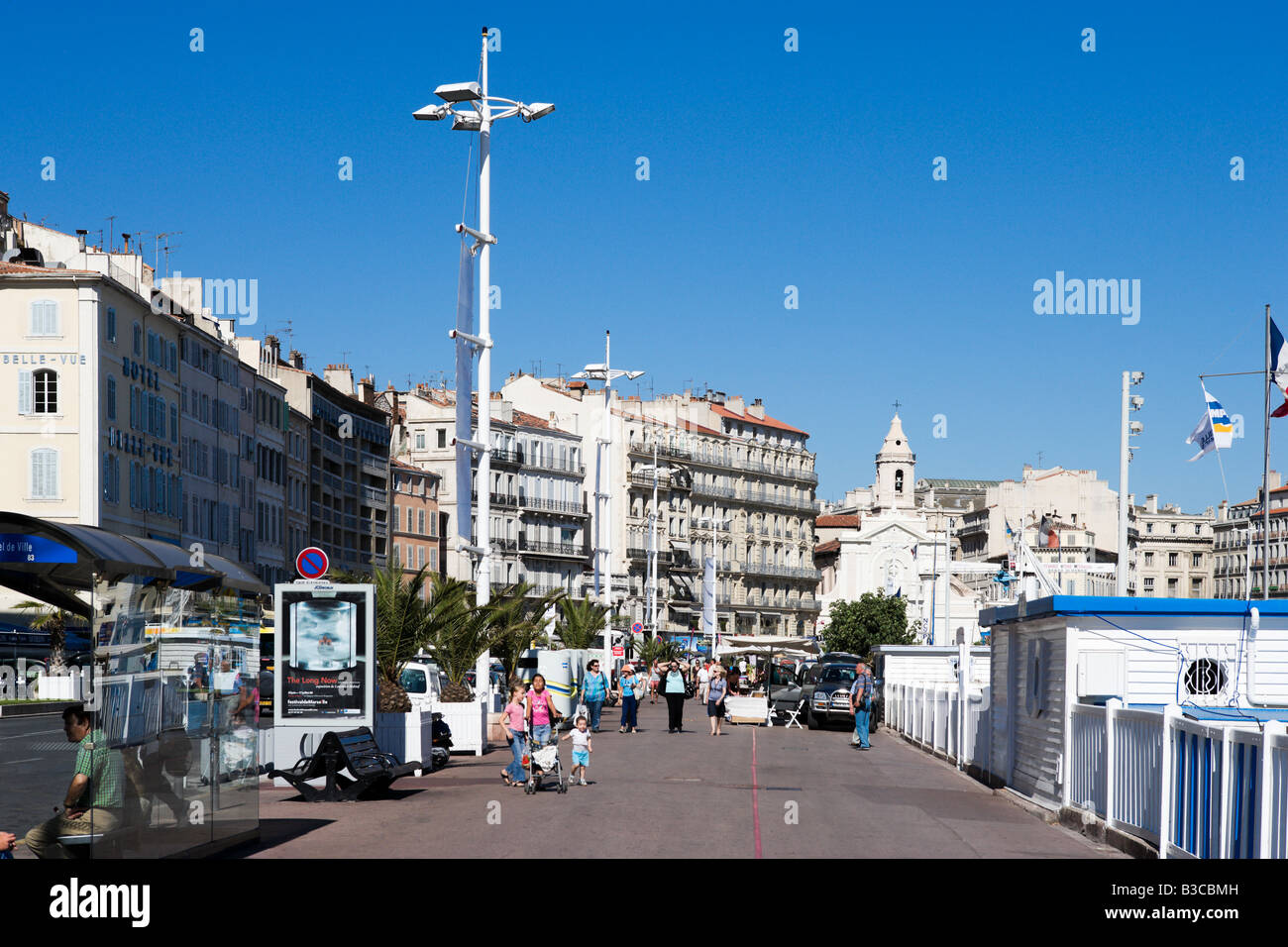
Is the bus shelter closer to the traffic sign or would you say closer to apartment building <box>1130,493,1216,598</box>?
the traffic sign

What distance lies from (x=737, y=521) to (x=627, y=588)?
62.3 feet

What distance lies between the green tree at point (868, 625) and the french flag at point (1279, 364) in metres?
77.4

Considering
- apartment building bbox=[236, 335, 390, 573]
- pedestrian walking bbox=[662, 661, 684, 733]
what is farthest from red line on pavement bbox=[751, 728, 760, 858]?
apartment building bbox=[236, 335, 390, 573]

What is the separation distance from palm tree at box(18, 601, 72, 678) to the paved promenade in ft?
98.8

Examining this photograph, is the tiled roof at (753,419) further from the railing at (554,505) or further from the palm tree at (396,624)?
the palm tree at (396,624)

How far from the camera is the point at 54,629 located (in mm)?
54625

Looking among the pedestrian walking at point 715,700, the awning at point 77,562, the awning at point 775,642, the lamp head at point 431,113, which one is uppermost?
the lamp head at point 431,113

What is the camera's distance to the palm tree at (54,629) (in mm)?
53850

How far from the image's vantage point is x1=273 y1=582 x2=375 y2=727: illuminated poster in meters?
21.2

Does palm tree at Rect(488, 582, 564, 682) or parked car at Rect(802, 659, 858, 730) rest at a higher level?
palm tree at Rect(488, 582, 564, 682)

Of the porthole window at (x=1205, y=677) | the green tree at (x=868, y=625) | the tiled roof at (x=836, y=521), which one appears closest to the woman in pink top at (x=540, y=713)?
the porthole window at (x=1205, y=677)
